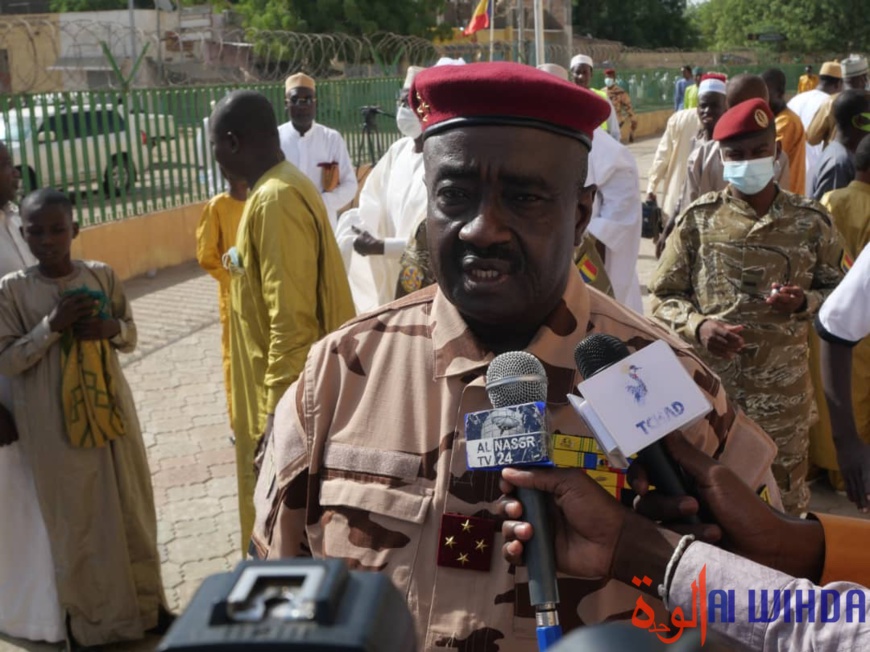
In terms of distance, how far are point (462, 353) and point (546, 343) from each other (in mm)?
154

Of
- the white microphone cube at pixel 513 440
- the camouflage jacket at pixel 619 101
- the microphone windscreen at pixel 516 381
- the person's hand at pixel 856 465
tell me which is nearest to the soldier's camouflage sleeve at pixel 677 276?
the person's hand at pixel 856 465

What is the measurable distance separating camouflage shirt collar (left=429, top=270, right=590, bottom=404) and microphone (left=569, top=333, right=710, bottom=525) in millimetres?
265

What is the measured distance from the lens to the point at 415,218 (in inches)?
177

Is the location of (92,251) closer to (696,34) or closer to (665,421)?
(665,421)

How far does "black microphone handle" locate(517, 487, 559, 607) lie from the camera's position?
3.84 feet

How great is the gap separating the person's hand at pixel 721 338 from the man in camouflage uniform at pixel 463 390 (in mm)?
1948

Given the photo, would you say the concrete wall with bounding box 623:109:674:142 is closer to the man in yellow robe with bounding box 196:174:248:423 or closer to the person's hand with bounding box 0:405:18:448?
the man in yellow robe with bounding box 196:174:248:423

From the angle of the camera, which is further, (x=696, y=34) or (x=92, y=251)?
(x=696, y=34)

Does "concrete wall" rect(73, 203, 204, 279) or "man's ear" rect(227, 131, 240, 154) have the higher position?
"man's ear" rect(227, 131, 240, 154)

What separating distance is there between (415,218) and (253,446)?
1.42 meters

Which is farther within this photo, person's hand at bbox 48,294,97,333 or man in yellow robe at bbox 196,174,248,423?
man in yellow robe at bbox 196,174,248,423

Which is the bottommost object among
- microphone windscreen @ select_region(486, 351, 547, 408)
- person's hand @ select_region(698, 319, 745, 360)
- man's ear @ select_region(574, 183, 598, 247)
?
person's hand @ select_region(698, 319, 745, 360)

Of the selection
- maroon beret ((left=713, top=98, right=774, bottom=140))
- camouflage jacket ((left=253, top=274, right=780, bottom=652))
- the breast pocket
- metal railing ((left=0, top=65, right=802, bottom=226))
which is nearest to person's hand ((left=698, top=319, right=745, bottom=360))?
maroon beret ((left=713, top=98, right=774, bottom=140))

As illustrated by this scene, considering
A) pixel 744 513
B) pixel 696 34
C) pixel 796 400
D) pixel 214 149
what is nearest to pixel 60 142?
pixel 214 149
